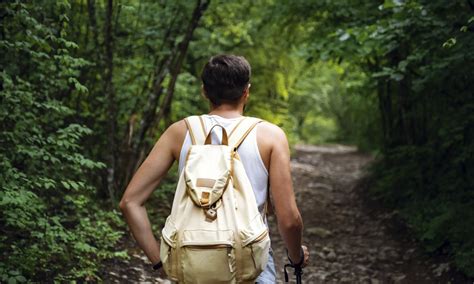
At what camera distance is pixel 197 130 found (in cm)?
247

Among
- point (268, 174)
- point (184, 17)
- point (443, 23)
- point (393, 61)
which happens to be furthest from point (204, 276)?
point (393, 61)

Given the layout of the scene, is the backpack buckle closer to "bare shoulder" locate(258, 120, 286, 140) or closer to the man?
the man

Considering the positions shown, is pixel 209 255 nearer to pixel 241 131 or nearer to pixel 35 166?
pixel 241 131

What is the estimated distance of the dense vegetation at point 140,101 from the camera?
4.96 m

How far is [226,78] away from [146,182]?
0.56 m

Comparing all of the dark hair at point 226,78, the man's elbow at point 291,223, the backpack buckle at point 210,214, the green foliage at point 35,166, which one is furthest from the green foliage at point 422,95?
the green foliage at point 35,166

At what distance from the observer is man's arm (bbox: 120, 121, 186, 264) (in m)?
2.54

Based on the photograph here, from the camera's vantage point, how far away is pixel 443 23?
600cm

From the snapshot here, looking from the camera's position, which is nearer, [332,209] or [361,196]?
[332,209]

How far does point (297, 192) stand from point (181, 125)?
9874 mm

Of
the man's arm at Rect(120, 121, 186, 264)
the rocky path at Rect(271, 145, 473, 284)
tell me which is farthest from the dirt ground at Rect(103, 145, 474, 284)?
the man's arm at Rect(120, 121, 186, 264)

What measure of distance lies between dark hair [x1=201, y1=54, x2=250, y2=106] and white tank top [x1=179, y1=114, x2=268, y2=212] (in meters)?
0.10

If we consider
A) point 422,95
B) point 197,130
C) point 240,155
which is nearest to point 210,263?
point 240,155

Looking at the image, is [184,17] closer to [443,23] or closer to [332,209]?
[443,23]
